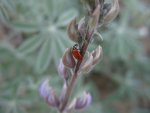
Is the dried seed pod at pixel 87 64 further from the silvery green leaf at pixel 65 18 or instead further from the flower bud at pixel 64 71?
the silvery green leaf at pixel 65 18

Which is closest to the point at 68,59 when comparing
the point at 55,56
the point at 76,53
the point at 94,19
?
the point at 76,53

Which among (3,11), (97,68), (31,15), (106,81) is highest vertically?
(3,11)

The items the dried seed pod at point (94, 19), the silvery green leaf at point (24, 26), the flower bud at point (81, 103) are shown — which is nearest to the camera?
the dried seed pod at point (94, 19)

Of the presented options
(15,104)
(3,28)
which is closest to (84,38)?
(15,104)

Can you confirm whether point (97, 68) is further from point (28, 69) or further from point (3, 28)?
point (3, 28)

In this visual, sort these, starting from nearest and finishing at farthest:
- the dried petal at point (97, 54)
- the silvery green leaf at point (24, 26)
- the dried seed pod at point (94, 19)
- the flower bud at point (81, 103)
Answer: the dried seed pod at point (94, 19) → the dried petal at point (97, 54) → the flower bud at point (81, 103) → the silvery green leaf at point (24, 26)

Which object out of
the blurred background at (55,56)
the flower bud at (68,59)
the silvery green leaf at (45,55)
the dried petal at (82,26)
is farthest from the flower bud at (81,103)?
the silvery green leaf at (45,55)

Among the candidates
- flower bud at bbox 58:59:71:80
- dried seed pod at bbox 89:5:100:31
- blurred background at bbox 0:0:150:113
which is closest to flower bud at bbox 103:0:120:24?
dried seed pod at bbox 89:5:100:31

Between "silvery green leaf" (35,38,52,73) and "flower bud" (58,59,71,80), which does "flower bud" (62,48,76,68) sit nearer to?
"flower bud" (58,59,71,80)
